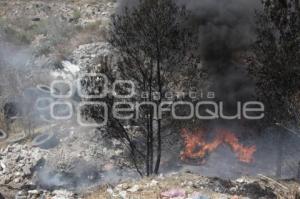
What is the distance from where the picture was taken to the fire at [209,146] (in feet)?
59.8

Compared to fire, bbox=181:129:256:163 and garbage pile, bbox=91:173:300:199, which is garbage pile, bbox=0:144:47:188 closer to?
fire, bbox=181:129:256:163

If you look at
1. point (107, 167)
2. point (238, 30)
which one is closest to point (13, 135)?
point (107, 167)

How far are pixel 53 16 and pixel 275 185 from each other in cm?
2393

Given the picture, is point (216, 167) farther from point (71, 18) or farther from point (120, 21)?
point (71, 18)

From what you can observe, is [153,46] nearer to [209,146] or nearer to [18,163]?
A: [209,146]

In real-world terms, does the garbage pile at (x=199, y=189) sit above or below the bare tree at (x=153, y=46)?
below

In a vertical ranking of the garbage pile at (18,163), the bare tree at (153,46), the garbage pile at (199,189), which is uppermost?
the bare tree at (153,46)

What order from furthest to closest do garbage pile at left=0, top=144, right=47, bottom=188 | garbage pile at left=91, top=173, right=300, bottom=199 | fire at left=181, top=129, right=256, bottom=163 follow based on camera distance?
1. fire at left=181, top=129, right=256, bottom=163
2. garbage pile at left=0, top=144, right=47, bottom=188
3. garbage pile at left=91, top=173, right=300, bottom=199

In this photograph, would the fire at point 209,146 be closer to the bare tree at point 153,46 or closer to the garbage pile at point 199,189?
the bare tree at point 153,46

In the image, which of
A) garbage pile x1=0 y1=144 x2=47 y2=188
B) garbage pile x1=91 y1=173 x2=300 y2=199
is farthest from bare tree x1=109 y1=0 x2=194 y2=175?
garbage pile x1=0 y1=144 x2=47 y2=188

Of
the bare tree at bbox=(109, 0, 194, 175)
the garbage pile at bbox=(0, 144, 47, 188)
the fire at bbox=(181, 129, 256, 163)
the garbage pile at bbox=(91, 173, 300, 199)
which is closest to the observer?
the garbage pile at bbox=(91, 173, 300, 199)

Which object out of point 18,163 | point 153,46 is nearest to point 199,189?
point 153,46

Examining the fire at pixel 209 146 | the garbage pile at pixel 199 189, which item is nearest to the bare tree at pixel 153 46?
the garbage pile at pixel 199 189

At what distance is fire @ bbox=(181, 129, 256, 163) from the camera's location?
1823cm
